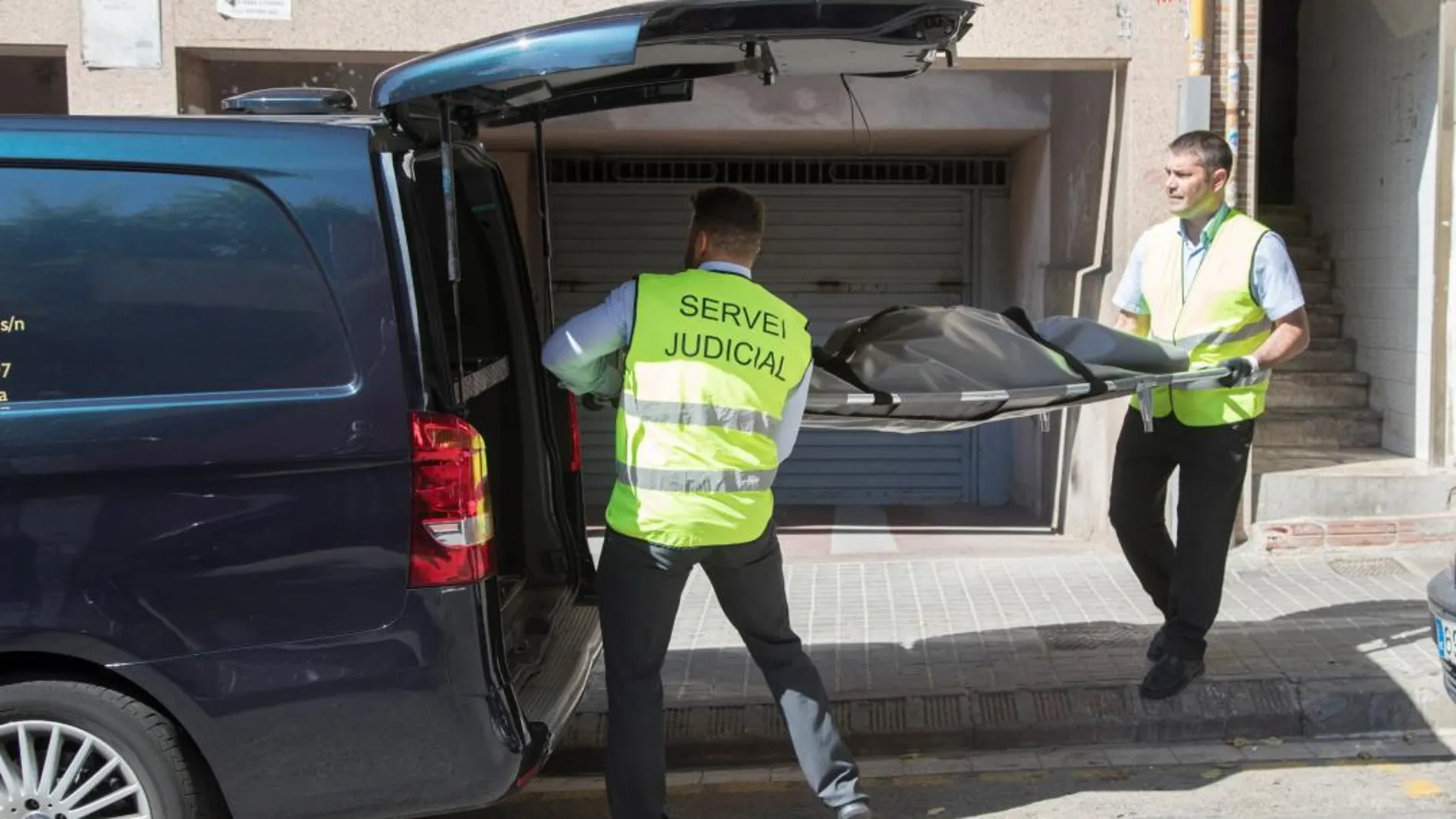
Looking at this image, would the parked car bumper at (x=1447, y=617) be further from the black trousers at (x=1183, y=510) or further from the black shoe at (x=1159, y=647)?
the black shoe at (x=1159, y=647)

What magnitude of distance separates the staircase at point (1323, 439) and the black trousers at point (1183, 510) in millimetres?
2620

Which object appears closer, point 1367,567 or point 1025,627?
point 1025,627

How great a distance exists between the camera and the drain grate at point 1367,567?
285 inches

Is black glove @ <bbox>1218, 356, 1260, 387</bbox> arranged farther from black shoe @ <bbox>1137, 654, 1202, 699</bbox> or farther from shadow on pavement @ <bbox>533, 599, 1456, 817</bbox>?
shadow on pavement @ <bbox>533, 599, 1456, 817</bbox>

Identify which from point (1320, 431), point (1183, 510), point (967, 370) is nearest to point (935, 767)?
point (1183, 510)

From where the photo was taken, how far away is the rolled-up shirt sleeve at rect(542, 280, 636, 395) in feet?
13.0

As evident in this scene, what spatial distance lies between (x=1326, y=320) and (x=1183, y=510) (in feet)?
15.5

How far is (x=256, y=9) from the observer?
7453 mm

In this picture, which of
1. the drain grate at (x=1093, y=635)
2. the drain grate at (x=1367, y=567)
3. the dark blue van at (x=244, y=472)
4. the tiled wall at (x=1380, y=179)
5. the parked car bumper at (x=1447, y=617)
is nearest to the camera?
the dark blue van at (x=244, y=472)

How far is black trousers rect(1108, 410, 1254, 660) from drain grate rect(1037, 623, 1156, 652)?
50cm

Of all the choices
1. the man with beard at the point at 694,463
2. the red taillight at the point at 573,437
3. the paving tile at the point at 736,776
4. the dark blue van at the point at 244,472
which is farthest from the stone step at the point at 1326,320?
the dark blue van at the point at 244,472

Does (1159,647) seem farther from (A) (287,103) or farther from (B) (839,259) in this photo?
(B) (839,259)

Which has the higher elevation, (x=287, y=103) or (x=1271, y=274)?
(x=287, y=103)

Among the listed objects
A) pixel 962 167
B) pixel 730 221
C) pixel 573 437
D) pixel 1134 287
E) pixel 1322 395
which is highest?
pixel 962 167
